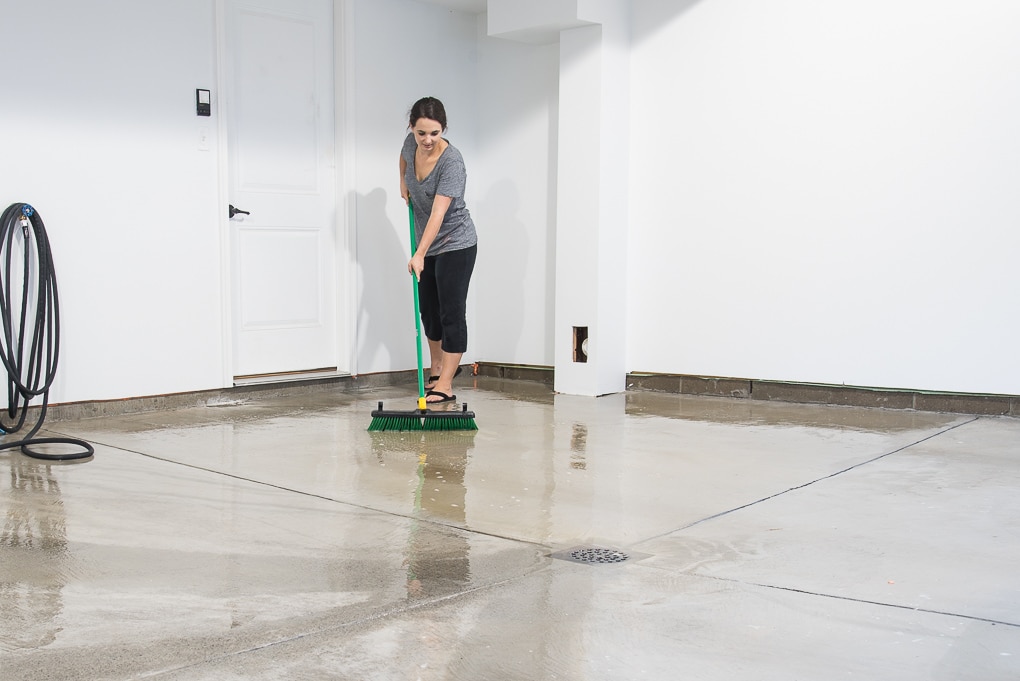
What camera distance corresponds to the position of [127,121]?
5367 millimetres

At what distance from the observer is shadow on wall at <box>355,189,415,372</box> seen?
6.64 metres

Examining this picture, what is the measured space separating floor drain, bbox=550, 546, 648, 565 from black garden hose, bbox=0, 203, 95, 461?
2814 mm

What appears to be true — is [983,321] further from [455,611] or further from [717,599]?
[455,611]

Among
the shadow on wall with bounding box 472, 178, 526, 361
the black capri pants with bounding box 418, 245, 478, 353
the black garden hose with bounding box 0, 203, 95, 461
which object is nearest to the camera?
the black garden hose with bounding box 0, 203, 95, 461

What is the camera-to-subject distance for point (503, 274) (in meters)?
7.19

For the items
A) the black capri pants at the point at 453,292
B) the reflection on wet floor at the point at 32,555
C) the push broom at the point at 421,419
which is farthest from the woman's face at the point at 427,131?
the reflection on wet floor at the point at 32,555

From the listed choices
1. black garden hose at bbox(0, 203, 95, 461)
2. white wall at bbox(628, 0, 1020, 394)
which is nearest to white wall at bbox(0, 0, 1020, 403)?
white wall at bbox(628, 0, 1020, 394)

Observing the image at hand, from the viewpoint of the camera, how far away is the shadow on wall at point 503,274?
7082 millimetres

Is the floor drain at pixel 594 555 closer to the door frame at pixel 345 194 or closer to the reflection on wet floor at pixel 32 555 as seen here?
the reflection on wet floor at pixel 32 555

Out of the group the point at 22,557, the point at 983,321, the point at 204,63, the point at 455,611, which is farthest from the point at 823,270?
the point at 22,557

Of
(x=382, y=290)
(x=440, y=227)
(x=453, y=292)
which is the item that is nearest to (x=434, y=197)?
(x=440, y=227)

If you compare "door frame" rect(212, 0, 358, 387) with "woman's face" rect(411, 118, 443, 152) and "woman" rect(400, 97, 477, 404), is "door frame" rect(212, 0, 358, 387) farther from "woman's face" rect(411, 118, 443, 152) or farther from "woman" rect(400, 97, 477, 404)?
"woman's face" rect(411, 118, 443, 152)

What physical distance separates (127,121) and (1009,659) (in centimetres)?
474

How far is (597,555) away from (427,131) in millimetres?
2783
